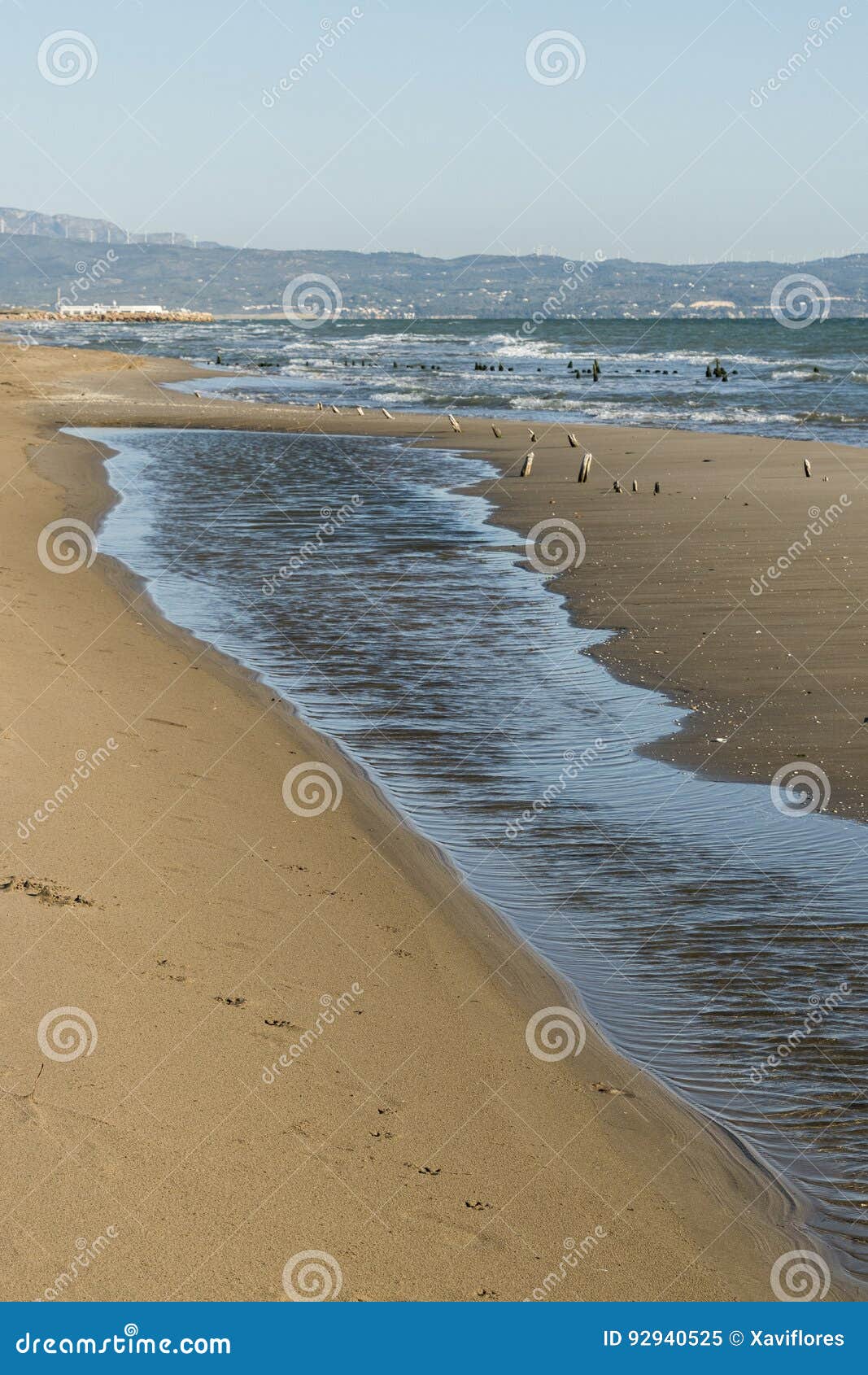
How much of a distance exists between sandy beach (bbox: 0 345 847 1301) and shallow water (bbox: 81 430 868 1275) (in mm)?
286

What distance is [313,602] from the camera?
1505cm

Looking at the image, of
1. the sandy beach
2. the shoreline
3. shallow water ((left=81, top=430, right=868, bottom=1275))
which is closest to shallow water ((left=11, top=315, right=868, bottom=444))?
the shoreline

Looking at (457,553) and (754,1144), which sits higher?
(457,553)

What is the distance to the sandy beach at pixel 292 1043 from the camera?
415cm

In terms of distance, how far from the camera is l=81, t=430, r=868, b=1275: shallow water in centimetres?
568

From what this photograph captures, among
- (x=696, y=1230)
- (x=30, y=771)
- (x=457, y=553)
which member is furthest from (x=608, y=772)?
(x=457, y=553)

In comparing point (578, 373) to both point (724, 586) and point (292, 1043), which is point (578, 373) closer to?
point (724, 586)

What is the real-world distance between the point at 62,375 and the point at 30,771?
166 feet

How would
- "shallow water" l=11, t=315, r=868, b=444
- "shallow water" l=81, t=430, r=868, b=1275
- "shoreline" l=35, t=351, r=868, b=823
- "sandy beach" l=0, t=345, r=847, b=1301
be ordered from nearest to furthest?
"sandy beach" l=0, t=345, r=847, b=1301 → "shallow water" l=81, t=430, r=868, b=1275 → "shoreline" l=35, t=351, r=868, b=823 → "shallow water" l=11, t=315, r=868, b=444

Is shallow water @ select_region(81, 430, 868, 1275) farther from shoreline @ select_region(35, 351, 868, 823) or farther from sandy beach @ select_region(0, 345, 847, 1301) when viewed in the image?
shoreline @ select_region(35, 351, 868, 823)

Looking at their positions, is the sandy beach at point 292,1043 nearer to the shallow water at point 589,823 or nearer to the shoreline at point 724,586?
the shoreline at point 724,586
